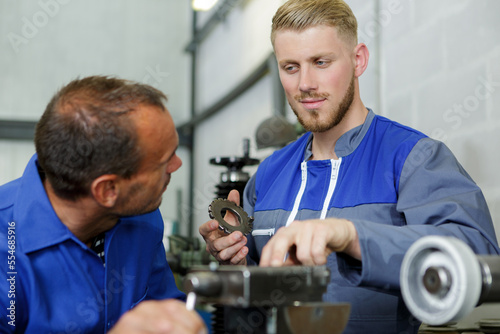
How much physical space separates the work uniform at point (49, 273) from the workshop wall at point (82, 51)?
507 cm

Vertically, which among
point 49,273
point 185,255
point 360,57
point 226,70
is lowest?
point 185,255

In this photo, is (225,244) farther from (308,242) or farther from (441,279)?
(441,279)

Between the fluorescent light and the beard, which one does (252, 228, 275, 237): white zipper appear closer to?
the beard

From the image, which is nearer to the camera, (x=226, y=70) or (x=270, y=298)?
(x=270, y=298)

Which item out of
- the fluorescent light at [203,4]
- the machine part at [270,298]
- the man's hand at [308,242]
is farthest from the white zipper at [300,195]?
the fluorescent light at [203,4]

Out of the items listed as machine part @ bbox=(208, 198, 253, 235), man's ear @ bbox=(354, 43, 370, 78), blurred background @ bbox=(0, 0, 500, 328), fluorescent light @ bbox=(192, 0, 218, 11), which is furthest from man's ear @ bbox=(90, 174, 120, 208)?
fluorescent light @ bbox=(192, 0, 218, 11)

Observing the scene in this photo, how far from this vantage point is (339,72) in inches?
48.1

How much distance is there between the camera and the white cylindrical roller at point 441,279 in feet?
2.02

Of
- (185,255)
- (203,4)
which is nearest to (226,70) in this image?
(203,4)

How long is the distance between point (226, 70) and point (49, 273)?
4442 mm

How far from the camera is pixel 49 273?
1045 mm

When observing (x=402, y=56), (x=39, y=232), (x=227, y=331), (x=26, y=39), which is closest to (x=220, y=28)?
(x=26, y=39)

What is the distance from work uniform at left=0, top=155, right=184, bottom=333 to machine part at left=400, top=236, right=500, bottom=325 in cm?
69

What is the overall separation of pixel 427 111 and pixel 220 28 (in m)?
3.98
